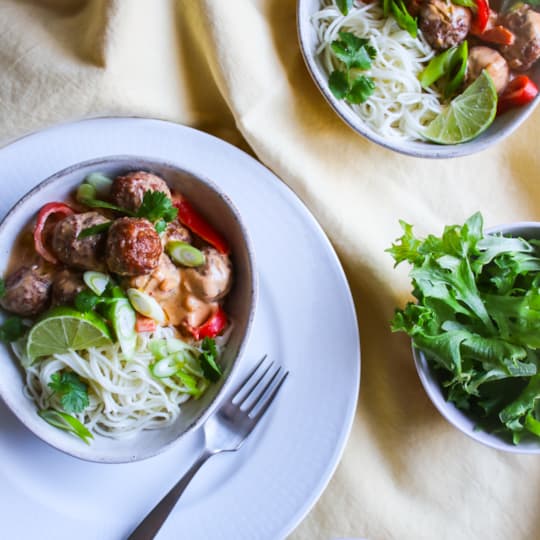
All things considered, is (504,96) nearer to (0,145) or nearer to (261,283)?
(261,283)

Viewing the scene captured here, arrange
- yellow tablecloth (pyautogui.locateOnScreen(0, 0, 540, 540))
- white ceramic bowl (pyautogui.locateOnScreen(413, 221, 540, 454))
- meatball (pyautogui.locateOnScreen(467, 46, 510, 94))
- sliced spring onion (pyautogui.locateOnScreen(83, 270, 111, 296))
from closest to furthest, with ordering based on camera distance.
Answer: sliced spring onion (pyautogui.locateOnScreen(83, 270, 111, 296)) < white ceramic bowl (pyautogui.locateOnScreen(413, 221, 540, 454)) < yellow tablecloth (pyautogui.locateOnScreen(0, 0, 540, 540)) < meatball (pyautogui.locateOnScreen(467, 46, 510, 94))

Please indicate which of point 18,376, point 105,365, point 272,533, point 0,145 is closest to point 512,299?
point 272,533

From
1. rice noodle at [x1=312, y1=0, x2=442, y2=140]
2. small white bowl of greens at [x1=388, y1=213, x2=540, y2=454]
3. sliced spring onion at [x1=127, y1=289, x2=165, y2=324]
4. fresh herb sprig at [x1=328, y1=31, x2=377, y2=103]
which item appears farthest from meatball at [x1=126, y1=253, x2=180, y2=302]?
rice noodle at [x1=312, y1=0, x2=442, y2=140]

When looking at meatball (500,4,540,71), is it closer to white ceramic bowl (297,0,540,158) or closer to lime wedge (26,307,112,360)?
white ceramic bowl (297,0,540,158)

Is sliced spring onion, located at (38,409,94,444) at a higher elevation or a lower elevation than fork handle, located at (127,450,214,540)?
higher

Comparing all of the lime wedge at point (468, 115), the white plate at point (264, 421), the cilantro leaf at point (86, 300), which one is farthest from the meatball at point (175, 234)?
the lime wedge at point (468, 115)

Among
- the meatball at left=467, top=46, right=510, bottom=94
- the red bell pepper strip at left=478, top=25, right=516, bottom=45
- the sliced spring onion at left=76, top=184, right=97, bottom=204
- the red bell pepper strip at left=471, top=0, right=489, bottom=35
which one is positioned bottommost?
the sliced spring onion at left=76, top=184, right=97, bottom=204
